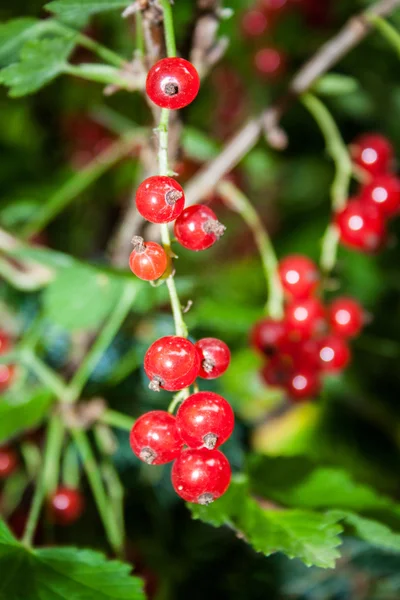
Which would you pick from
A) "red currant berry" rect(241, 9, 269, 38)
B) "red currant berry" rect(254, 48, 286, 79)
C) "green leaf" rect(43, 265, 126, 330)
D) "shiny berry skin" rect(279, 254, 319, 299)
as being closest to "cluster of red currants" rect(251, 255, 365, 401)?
"shiny berry skin" rect(279, 254, 319, 299)

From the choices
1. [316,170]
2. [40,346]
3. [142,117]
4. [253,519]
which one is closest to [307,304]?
[253,519]

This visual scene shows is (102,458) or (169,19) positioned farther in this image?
(102,458)

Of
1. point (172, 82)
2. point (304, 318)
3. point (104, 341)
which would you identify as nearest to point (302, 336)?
point (304, 318)

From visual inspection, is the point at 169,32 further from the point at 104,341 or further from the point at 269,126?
→ the point at 104,341

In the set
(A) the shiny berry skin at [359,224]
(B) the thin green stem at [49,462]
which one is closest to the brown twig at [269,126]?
(A) the shiny berry skin at [359,224]

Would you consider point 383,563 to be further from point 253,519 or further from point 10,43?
point 10,43

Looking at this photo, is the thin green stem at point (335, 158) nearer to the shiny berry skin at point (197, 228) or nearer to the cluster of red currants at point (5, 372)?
the shiny berry skin at point (197, 228)
